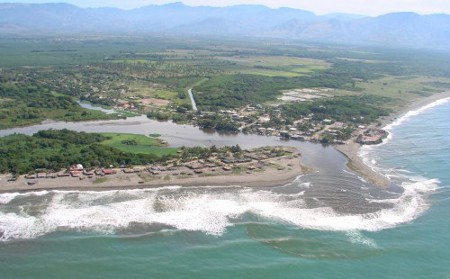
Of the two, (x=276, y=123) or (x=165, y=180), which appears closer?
(x=165, y=180)

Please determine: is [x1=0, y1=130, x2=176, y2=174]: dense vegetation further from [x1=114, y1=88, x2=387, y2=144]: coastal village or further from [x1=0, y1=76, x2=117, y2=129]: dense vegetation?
[x1=114, y1=88, x2=387, y2=144]: coastal village

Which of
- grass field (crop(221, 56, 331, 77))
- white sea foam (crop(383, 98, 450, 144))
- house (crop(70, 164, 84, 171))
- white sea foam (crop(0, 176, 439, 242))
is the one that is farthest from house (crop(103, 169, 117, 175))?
grass field (crop(221, 56, 331, 77))

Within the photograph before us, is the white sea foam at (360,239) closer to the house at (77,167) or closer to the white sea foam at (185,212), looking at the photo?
the white sea foam at (185,212)

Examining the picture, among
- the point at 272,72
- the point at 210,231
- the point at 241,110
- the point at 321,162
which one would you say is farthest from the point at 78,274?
Answer: the point at 272,72

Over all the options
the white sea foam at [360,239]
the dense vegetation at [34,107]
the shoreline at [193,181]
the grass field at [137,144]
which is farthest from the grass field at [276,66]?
the white sea foam at [360,239]

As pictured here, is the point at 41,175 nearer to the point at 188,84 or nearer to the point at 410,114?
the point at 188,84

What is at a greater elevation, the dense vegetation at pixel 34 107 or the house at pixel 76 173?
the dense vegetation at pixel 34 107

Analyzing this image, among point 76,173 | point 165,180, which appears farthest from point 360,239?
point 76,173
